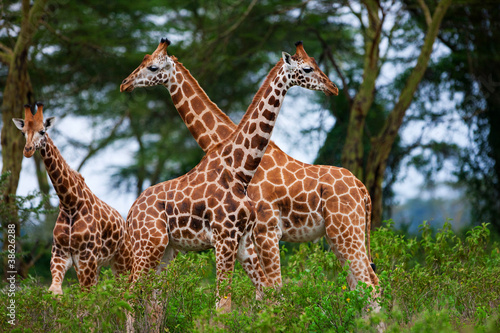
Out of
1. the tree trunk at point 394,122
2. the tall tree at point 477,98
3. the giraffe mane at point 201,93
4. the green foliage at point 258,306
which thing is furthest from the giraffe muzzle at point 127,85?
the tall tree at point 477,98

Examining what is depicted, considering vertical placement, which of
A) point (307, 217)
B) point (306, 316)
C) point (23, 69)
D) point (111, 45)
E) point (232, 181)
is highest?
point (111, 45)

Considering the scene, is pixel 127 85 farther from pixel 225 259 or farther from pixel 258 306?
pixel 258 306

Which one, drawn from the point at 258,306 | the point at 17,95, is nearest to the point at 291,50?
the point at 17,95

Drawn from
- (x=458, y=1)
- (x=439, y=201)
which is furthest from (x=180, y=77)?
(x=439, y=201)

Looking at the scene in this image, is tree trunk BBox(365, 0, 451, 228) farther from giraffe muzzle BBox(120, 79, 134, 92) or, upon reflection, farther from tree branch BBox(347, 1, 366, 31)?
giraffe muzzle BBox(120, 79, 134, 92)

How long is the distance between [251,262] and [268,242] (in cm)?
50

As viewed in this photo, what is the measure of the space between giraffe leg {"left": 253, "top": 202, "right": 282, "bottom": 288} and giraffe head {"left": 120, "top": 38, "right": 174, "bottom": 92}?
171 centimetres

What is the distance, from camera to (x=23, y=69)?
9.62 metres

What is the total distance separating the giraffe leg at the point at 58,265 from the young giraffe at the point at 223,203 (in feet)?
2.02

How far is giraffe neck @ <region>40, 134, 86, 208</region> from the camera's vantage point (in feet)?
17.7

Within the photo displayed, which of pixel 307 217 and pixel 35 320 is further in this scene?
pixel 307 217

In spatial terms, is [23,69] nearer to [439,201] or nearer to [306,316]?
[306,316]

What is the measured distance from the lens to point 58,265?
209 inches

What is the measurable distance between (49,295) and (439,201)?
141 feet
